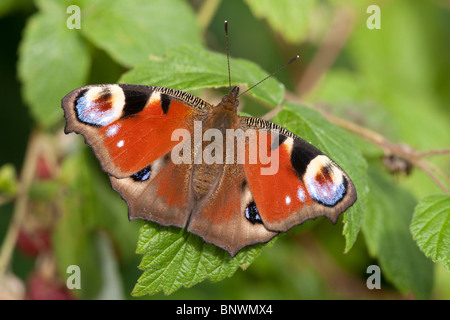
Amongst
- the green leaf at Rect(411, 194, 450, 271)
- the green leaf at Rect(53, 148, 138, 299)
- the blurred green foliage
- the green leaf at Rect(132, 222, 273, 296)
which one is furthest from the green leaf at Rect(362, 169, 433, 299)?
the green leaf at Rect(53, 148, 138, 299)

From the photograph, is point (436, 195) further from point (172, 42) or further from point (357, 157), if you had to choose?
point (172, 42)

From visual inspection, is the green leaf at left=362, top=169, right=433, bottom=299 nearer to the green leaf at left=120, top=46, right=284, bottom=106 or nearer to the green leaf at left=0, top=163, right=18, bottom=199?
the green leaf at left=120, top=46, right=284, bottom=106

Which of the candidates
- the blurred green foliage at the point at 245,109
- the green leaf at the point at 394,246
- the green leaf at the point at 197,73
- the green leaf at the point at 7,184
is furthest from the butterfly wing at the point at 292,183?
the green leaf at the point at 7,184

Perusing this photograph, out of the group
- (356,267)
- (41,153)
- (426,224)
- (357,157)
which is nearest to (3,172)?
(41,153)

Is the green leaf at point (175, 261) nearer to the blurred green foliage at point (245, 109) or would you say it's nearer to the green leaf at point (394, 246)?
the blurred green foliage at point (245, 109)

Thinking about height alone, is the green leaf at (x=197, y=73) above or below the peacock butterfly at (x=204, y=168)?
above

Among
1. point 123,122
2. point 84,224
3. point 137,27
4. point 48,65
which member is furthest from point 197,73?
point 84,224
